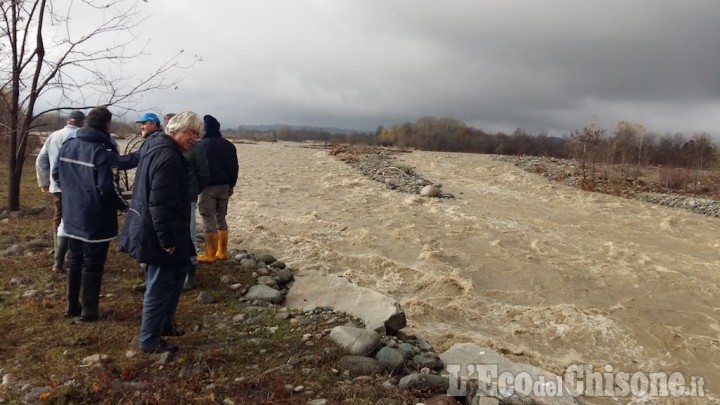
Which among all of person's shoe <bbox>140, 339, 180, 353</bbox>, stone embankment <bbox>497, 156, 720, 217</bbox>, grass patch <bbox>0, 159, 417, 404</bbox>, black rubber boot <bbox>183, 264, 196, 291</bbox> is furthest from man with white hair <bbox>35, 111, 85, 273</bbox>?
stone embankment <bbox>497, 156, 720, 217</bbox>

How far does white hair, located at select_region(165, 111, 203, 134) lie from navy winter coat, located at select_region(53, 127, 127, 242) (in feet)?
2.88

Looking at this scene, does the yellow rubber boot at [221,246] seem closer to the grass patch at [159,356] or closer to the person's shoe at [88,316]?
the grass patch at [159,356]

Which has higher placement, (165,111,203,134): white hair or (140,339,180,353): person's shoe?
(165,111,203,134): white hair

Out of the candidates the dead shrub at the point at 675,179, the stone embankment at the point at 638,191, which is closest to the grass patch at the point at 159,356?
the stone embankment at the point at 638,191

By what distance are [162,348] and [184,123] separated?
5.86 feet

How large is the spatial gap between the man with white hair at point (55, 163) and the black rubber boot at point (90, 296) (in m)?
1.49

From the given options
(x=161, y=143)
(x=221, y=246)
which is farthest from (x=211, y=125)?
(x=161, y=143)

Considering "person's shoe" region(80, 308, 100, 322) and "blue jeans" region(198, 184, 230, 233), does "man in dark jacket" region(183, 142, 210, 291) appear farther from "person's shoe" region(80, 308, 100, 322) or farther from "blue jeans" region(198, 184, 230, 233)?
"person's shoe" region(80, 308, 100, 322)

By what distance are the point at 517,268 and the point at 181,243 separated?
22.3 feet

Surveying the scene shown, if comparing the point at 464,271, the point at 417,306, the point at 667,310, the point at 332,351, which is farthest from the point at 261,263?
the point at 667,310

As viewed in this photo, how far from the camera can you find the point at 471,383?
351 cm

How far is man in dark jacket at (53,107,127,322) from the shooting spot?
13.2 feet

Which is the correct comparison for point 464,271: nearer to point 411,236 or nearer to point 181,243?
point 411,236

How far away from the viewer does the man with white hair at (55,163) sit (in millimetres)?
5102
